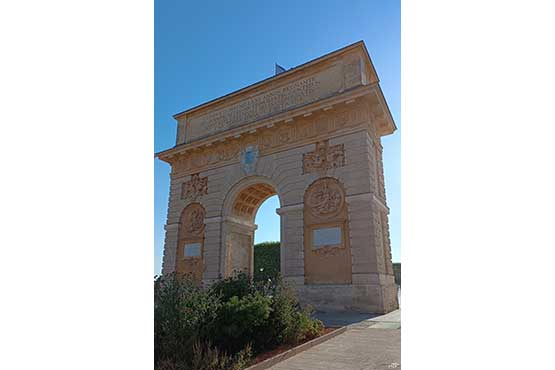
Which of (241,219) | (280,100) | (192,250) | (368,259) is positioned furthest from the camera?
(192,250)

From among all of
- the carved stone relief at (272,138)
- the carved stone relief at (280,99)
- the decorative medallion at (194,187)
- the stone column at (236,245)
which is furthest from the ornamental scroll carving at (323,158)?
the decorative medallion at (194,187)

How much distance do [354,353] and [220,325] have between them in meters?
1.82

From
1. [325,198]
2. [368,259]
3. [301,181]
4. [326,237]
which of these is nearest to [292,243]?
[326,237]

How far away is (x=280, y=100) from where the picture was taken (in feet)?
44.8

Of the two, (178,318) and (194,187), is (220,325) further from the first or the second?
(194,187)

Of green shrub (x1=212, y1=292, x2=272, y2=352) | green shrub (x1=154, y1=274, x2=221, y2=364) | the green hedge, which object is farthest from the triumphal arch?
the green hedge

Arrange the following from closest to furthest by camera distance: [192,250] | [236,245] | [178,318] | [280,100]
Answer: [178,318] < [280,100] < [236,245] < [192,250]

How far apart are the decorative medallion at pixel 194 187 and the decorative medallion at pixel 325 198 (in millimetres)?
5075

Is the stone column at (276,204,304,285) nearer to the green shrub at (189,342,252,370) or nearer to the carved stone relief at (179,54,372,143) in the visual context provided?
the carved stone relief at (179,54,372,143)

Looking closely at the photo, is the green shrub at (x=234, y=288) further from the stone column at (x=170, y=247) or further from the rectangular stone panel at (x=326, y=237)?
the stone column at (x=170, y=247)

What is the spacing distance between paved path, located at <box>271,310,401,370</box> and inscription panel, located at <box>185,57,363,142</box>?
8.63 m
